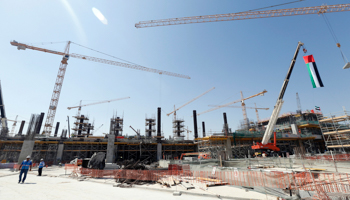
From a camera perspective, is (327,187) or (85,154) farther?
(85,154)

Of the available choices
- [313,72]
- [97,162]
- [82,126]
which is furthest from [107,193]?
[82,126]

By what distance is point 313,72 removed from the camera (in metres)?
18.8

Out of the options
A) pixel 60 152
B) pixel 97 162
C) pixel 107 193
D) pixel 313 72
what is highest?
pixel 313 72

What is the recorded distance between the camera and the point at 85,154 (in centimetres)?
4012

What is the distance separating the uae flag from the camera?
18394mm

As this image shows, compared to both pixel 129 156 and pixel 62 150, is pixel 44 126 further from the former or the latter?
pixel 129 156

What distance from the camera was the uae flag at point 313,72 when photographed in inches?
724

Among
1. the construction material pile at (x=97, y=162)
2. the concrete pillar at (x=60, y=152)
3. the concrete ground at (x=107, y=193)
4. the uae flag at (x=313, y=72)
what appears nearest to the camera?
the concrete ground at (x=107, y=193)

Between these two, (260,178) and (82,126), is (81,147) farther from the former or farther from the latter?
(260,178)

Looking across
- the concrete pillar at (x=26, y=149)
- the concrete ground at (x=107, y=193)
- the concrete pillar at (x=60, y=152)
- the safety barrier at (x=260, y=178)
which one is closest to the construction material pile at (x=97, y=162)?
the safety barrier at (x=260, y=178)

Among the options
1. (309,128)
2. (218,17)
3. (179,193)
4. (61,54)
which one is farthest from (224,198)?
(61,54)

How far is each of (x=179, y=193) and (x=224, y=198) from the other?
2150 millimetres

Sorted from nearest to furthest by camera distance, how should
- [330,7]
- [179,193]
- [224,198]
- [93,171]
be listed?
[224,198] → [179,193] → [93,171] → [330,7]

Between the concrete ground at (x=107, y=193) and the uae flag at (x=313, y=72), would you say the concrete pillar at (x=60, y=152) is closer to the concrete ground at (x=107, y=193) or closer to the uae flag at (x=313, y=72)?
the concrete ground at (x=107, y=193)
